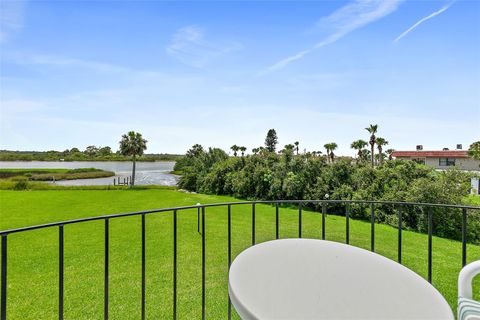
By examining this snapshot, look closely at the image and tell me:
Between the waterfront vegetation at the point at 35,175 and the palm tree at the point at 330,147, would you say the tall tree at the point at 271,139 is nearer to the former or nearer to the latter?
the palm tree at the point at 330,147

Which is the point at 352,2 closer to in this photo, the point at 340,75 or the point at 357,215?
the point at 340,75

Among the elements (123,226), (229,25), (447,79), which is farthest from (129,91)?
(447,79)

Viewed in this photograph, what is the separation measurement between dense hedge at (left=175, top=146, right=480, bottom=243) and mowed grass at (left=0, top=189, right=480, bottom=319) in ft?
3.20

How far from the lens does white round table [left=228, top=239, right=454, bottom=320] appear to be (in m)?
0.89

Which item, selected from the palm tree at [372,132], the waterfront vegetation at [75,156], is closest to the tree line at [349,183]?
the palm tree at [372,132]

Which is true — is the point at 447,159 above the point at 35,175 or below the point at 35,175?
above

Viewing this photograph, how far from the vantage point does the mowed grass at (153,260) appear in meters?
4.79

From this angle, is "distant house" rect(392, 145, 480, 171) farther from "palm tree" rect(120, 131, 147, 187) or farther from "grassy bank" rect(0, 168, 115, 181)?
"grassy bank" rect(0, 168, 115, 181)

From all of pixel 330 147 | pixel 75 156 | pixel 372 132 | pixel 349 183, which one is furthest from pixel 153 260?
pixel 75 156

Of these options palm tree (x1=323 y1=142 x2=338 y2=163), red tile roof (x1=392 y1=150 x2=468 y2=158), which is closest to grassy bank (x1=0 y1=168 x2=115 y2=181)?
palm tree (x1=323 y1=142 x2=338 y2=163)

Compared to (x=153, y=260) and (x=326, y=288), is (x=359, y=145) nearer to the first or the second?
(x=153, y=260)

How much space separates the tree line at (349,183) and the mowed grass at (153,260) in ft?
3.22

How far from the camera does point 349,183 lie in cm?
1202

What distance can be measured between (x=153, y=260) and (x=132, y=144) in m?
23.4
